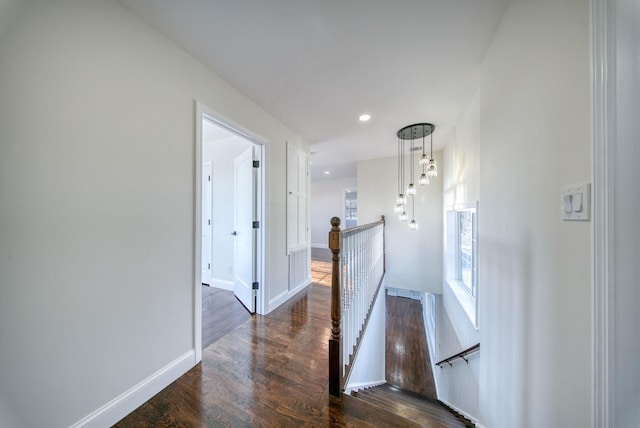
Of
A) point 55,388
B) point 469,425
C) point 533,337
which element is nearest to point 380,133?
point 533,337

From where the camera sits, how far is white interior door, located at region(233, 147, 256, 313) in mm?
2617

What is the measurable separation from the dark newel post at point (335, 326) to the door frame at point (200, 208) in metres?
1.09

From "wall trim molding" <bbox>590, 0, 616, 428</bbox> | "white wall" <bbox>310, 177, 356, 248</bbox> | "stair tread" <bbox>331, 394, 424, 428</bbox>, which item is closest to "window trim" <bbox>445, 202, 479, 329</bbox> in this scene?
"stair tread" <bbox>331, 394, 424, 428</bbox>

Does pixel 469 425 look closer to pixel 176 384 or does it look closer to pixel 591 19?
pixel 176 384

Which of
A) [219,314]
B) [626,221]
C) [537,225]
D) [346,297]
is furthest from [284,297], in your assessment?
[626,221]

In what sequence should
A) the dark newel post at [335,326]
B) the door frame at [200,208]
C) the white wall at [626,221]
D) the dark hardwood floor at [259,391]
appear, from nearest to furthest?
the white wall at [626,221] < the dark hardwood floor at [259,391] < the dark newel post at [335,326] < the door frame at [200,208]

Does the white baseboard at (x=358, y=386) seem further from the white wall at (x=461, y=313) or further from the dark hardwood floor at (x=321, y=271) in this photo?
the dark hardwood floor at (x=321, y=271)

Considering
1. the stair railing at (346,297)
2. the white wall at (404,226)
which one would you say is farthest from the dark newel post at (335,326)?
the white wall at (404,226)

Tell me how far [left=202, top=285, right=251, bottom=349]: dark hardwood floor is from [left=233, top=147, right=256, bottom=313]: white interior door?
11 cm

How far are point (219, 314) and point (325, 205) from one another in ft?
18.8

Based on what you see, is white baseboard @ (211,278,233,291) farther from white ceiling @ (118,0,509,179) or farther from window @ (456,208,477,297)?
window @ (456,208,477,297)

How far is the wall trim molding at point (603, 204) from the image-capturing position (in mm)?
648

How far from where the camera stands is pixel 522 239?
118cm

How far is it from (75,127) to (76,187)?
309mm
